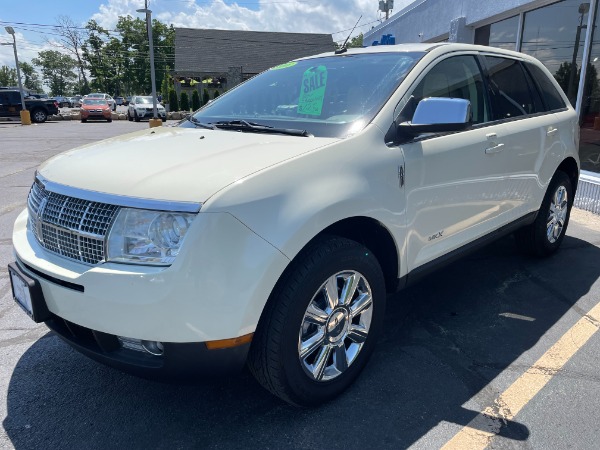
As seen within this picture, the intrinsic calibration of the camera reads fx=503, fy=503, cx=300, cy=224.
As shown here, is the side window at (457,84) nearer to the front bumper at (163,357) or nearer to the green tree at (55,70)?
the front bumper at (163,357)

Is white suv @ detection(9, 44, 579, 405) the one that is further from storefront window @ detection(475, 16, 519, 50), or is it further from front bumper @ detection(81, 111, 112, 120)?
front bumper @ detection(81, 111, 112, 120)

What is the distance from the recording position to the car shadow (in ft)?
7.62

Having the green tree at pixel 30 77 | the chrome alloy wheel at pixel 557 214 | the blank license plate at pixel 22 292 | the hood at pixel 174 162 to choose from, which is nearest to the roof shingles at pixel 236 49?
the chrome alloy wheel at pixel 557 214

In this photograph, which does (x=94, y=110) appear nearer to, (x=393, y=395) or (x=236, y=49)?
(x=236, y=49)

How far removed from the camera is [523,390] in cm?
268

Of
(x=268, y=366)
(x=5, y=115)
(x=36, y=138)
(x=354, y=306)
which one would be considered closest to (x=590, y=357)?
(x=354, y=306)

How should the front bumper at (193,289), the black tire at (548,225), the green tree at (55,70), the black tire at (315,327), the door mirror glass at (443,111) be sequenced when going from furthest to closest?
the green tree at (55,70) < the black tire at (548,225) < the door mirror glass at (443,111) < the black tire at (315,327) < the front bumper at (193,289)

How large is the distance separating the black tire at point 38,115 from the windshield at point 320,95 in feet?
95.9

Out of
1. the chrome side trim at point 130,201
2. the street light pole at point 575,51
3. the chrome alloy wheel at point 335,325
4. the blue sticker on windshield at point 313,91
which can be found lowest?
the chrome alloy wheel at point 335,325

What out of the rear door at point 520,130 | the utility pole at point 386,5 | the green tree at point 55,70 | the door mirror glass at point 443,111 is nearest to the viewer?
the door mirror glass at point 443,111

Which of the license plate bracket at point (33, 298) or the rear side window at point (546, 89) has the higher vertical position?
the rear side window at point (546, 89)

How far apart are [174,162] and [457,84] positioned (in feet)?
6.80

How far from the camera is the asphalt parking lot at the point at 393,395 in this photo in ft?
7.61

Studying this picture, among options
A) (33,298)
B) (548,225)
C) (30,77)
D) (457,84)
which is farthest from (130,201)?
(30,77)
